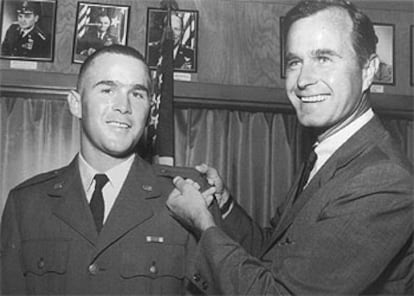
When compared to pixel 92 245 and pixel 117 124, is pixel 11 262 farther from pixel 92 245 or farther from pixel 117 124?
pixel 117 124

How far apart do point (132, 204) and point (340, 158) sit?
1.99ft

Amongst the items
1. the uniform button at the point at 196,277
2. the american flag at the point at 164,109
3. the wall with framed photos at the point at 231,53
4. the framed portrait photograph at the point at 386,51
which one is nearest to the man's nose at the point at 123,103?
the uniform button at the point at 196,277

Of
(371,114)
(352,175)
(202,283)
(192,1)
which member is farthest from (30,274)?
(192,1)

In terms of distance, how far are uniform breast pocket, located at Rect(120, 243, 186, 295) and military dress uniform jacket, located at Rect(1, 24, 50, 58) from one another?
1302 millimetres

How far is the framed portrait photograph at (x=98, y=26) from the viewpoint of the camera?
2.66m

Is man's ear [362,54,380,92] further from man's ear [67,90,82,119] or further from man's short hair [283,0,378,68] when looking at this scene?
man's ear [67,90,82,119]

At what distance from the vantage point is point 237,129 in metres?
2.88

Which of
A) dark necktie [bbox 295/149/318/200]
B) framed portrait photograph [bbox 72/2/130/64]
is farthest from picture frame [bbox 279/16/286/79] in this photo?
dark necktie [bbox 295/149/318/200]

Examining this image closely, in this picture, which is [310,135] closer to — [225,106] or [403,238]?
[225,106]

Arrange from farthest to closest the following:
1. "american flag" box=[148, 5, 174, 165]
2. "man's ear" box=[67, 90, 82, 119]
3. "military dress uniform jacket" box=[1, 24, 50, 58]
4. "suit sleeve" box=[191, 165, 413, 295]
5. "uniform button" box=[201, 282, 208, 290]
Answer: "military dress uniform jacket" box=[1, 24, 50, 58] → "american flag" box=[148, 5, 174, 165] → "man's ear" box=[67, 90, 82, 119] → "uniform button" box=[201, 282, 208, 290] → "suit sleeve" box=[191, 165, 413, 295]

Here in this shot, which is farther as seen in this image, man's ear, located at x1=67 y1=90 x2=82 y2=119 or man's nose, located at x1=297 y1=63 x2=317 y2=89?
man's ear, located at x1=67 y1=90 x2=82 y2=119

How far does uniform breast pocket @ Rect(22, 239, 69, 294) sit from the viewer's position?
166cm

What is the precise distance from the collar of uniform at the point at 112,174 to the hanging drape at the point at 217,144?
3.19 feet

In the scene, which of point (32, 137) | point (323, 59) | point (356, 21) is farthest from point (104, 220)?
point (32, 137)
